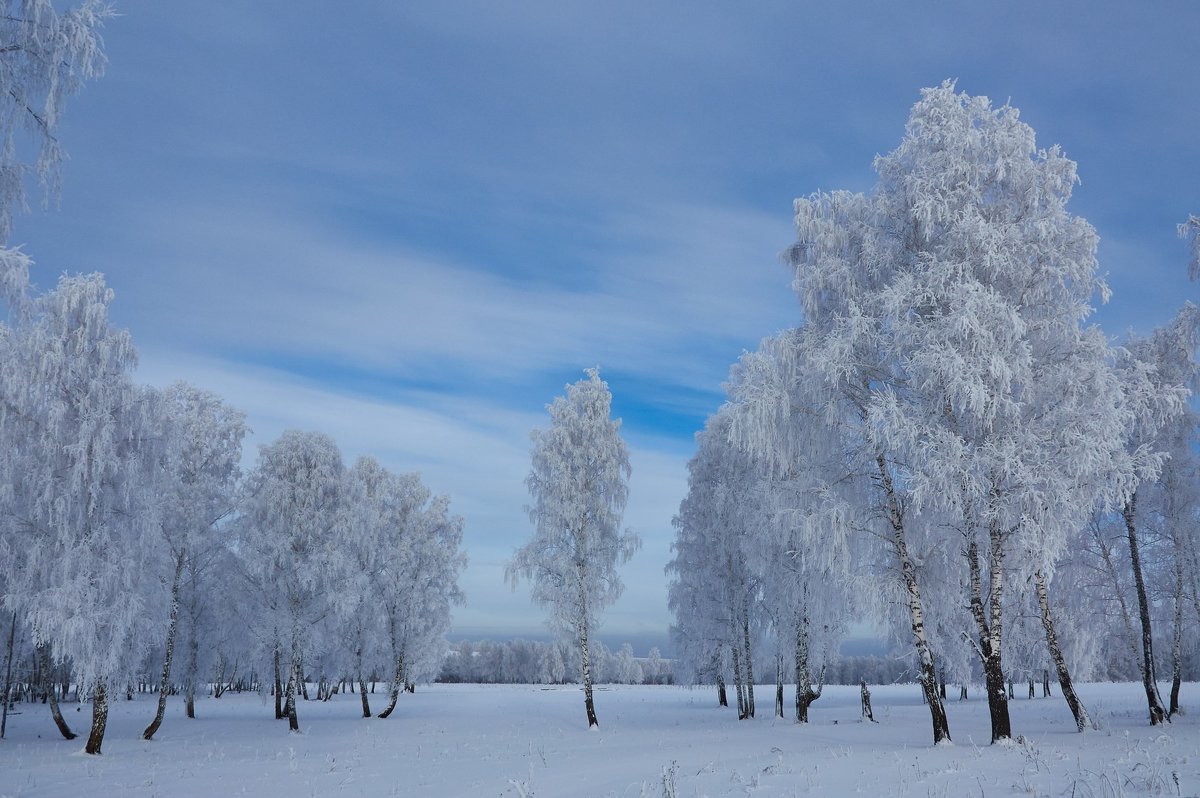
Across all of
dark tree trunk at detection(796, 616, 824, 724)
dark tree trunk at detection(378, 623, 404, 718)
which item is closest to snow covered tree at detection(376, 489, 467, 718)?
dark tree trunk at detection(378, 623, 404, 718)

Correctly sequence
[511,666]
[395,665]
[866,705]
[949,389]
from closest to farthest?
[949,389] → [866,705] → [395,665] → [511,666]

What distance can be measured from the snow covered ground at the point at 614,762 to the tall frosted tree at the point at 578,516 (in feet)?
15.1

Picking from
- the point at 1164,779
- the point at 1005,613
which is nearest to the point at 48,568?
the point at 1164,779

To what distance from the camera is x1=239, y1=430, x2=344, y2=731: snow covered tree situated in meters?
31.0

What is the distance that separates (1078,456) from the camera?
1292cm

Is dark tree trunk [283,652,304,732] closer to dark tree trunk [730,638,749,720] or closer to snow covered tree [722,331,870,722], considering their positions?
dark tree trunk [730,638,749,720]

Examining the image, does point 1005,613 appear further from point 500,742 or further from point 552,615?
point 500,742

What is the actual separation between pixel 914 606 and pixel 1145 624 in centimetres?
1124

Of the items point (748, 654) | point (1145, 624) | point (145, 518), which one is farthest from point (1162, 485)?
point (145, 518)

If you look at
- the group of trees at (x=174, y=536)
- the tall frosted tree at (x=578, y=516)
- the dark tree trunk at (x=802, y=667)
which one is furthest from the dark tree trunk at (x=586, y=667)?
the group of trees at (x=174, y=536)

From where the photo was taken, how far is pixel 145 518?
68.2 ft

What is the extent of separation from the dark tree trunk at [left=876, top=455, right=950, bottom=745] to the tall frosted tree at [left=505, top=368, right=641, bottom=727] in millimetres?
14872

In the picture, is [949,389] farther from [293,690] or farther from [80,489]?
[293,690]

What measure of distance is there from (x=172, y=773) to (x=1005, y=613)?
28814 millimetres
